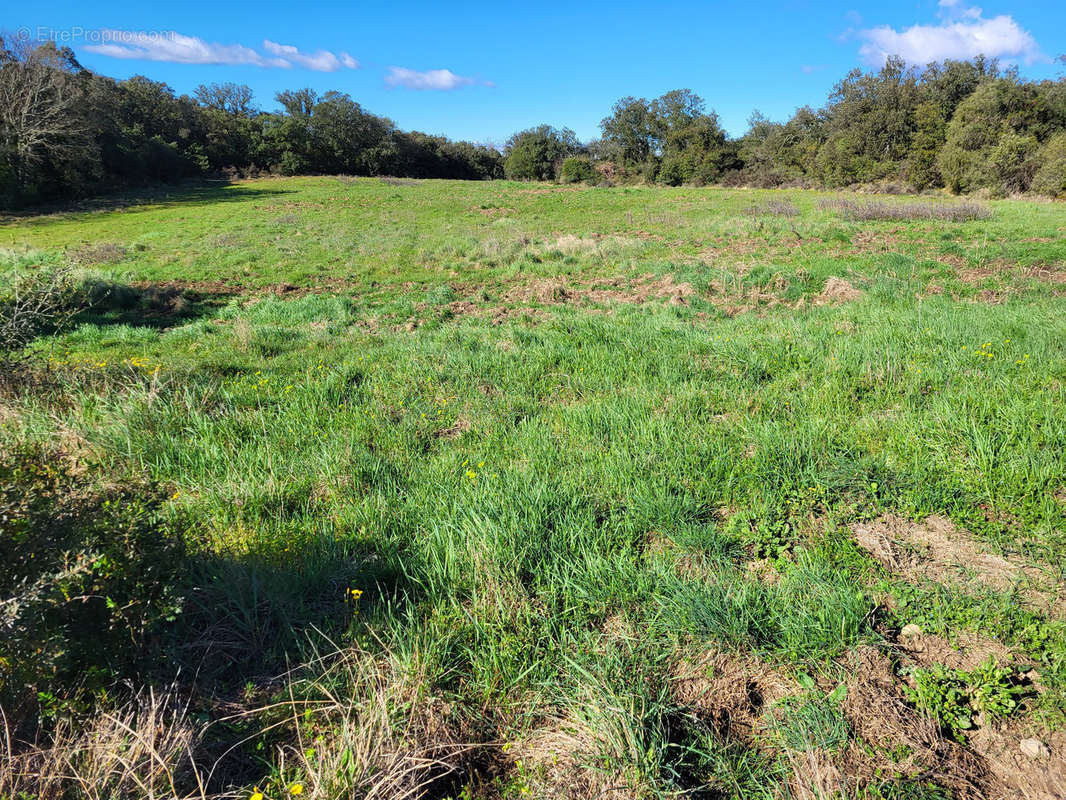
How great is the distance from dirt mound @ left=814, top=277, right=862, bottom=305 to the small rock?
877cm

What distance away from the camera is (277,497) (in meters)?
3.80

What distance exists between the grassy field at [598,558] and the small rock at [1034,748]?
0.02 metres

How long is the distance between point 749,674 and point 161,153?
175ft

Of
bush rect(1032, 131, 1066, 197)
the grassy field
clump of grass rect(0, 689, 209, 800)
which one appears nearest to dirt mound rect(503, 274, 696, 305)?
the grassy field

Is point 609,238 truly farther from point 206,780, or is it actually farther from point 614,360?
point 206,780

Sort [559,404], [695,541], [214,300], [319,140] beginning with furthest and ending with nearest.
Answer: [319,140] < [214,300] < [559,404] < [695,541]

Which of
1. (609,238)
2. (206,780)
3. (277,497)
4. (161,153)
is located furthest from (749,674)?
(161,153)

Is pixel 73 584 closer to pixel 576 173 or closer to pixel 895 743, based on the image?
pixel 895 743

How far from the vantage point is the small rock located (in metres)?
2.05

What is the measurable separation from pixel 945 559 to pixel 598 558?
2011 millimetres

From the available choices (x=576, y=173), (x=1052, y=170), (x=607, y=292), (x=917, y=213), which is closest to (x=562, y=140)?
(x=576, y=173)

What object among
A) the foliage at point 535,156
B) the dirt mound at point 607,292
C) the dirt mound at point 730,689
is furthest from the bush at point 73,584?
the foliage at point 535,156

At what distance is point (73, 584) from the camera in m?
2.08

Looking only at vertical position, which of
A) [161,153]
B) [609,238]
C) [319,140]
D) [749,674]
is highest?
[319,140]
